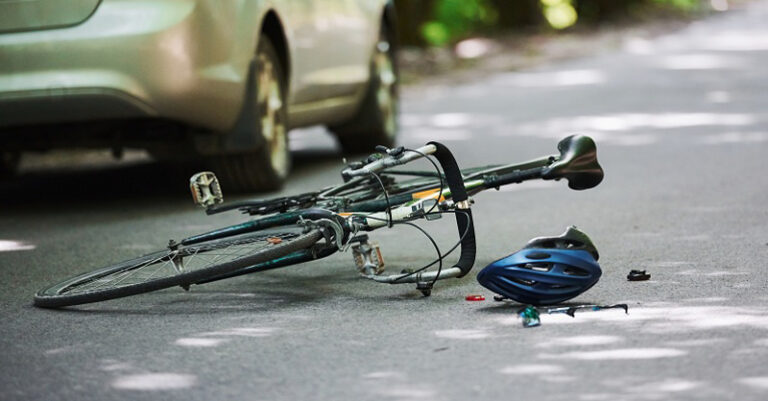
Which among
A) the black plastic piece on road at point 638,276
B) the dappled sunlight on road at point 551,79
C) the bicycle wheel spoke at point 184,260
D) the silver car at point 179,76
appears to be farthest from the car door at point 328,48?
the dappled sunlight on road at point 551,79

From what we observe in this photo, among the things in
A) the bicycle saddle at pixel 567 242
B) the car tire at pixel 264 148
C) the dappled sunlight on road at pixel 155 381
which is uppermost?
the car tire at pixel 264 148

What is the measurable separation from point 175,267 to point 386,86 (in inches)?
235

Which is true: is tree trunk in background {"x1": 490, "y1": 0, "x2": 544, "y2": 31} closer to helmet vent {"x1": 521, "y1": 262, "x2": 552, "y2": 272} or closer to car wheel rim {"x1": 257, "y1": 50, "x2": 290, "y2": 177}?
car wheel rim {"x1": 257, "y1": 50, "x2": 290, "y2": 177}

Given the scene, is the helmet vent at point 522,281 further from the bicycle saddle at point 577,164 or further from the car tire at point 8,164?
the car tire at point 8,164

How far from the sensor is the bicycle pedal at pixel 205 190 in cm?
610

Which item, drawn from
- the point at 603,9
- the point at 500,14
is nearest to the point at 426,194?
the point at 500,14

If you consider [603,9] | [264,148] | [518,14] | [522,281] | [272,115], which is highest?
[518,14]

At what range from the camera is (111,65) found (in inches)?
314

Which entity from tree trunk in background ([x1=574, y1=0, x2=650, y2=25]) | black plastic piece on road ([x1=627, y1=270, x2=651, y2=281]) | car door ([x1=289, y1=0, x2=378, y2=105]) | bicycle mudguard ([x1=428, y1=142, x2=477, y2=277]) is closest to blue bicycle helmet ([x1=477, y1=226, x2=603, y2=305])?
bicycle mudguard ([x1=428, y1=142, x2=477, y2=277])

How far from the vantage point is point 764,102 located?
14.0 m

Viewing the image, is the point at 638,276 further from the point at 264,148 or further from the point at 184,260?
the point at 264,148

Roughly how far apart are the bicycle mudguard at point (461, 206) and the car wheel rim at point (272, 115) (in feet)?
10.3

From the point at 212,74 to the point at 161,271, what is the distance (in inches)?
101

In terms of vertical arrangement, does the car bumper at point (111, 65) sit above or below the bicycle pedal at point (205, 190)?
above
